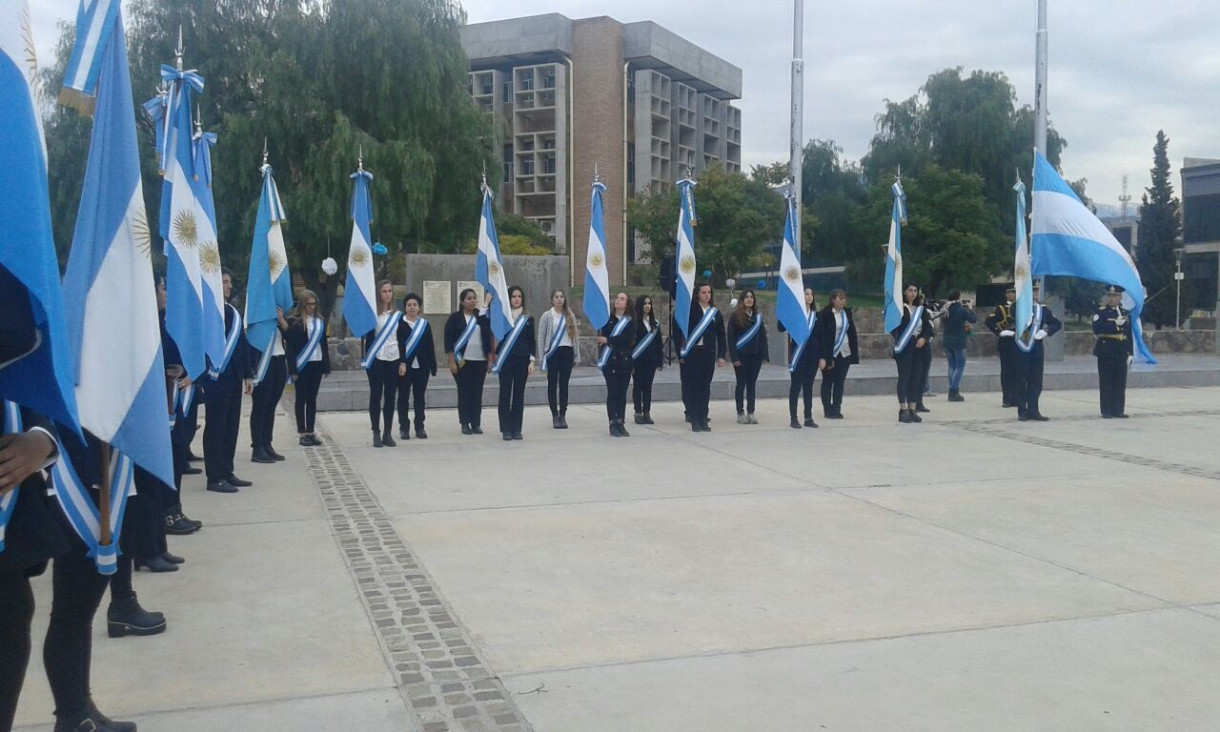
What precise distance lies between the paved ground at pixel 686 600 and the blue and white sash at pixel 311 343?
120 centimetres

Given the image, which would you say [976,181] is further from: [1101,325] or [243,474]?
[243,474]

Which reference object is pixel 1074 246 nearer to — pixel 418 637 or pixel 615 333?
Answer: pixel 615 333

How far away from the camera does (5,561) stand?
2.81 m

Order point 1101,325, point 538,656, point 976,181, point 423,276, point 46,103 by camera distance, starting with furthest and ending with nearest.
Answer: point 976,181, point 46,103, point 423,276, point 1101,325, point 538,656

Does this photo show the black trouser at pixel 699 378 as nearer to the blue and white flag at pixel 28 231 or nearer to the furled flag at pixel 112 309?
the furled flag at pixel 112 309

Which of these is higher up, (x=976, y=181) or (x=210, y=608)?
(x=976, y=181)

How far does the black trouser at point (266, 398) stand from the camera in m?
10.2

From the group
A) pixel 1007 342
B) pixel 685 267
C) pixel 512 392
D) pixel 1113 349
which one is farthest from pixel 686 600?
pixel 1007 342

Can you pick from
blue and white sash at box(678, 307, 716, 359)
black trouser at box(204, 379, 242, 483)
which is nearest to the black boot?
black trouser at box(204, 379, 242, 483)

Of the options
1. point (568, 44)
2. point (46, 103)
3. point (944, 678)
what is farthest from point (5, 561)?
point (568, 44)

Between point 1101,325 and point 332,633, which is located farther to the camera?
point 1101,325

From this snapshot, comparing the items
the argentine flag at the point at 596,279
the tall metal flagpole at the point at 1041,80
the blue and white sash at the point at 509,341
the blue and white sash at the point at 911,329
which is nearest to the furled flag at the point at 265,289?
the blue and white sash at the point at 509,341

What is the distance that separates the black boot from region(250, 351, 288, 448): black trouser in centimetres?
529

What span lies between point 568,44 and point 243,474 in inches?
2422
